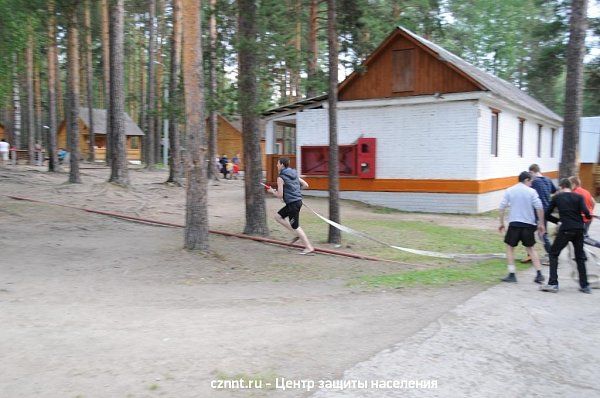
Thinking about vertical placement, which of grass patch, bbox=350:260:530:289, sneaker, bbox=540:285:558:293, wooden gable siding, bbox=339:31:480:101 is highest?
wooden gable siding, bbox=339:31:480:101

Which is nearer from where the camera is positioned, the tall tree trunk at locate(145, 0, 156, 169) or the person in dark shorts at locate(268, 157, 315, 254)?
the person in dark shorts at locate(268, 157, 315, 254)

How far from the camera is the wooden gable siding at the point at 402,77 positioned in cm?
1783

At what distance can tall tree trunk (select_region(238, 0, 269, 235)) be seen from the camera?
414 inches

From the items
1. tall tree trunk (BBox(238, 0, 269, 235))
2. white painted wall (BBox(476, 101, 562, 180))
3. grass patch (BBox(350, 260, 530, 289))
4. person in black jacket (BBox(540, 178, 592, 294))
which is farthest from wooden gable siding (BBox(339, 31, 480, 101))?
person in black jacket (BBox(540, 178, 592, 294))

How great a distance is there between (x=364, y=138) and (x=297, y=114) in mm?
3130

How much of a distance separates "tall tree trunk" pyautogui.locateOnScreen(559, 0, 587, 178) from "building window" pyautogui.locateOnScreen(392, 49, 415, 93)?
664cm

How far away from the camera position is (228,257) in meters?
9.59

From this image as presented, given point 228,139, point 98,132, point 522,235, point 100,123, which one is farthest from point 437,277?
point 228,139

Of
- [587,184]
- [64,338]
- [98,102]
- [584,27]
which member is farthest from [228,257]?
[98,102]

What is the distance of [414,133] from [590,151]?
42.2 ft

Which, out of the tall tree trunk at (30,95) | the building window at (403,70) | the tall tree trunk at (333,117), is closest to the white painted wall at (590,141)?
the building window at (403,70)

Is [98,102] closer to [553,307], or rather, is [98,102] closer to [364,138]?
[364,138]

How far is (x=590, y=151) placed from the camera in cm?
2606

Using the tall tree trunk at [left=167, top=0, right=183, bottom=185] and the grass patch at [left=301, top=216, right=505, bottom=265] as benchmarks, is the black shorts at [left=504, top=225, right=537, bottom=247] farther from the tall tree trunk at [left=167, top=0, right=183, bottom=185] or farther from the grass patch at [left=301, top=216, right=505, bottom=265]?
the tall tree trunk at [left=167, top=0, right=183, bottom=185]
